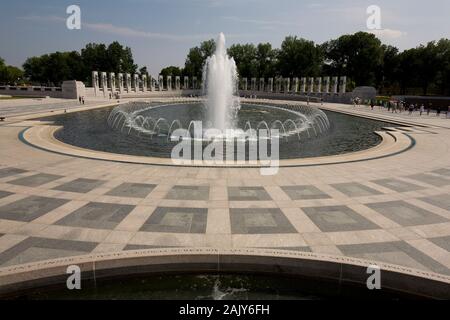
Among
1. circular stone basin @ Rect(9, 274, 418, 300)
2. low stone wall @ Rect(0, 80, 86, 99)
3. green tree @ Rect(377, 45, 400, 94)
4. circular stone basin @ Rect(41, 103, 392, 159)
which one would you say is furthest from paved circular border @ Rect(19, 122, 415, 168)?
green tree @ Rect(377, 45, 400, 94)

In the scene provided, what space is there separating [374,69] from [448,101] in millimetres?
36662

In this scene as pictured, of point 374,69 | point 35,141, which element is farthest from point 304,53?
point 35,141

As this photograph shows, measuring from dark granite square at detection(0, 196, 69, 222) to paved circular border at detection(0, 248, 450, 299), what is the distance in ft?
8.60

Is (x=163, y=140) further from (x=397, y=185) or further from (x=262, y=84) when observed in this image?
(x=262, y=84)

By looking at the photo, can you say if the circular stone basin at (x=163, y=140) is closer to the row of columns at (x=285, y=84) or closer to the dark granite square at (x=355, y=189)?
the dark granite square at (x=355, y=189)

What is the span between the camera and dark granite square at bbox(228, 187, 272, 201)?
385 inches

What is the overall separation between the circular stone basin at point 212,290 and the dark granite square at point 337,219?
6.34 feet

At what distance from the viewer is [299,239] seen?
23.8 ft

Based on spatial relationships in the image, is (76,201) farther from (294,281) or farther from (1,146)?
(1,146)

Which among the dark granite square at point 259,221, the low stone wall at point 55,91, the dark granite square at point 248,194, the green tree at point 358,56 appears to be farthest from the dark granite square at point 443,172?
the green tree at point 358,56

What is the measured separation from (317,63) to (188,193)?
9099 centimetres

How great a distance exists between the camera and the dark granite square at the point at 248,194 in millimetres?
9773

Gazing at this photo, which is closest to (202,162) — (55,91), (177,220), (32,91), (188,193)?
(188,193)

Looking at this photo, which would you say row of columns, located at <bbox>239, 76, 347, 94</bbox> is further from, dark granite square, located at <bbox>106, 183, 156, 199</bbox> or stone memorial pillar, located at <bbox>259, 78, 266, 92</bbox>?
dark granite square, located at <bbox>106, 183, 156, 199</bbox>
